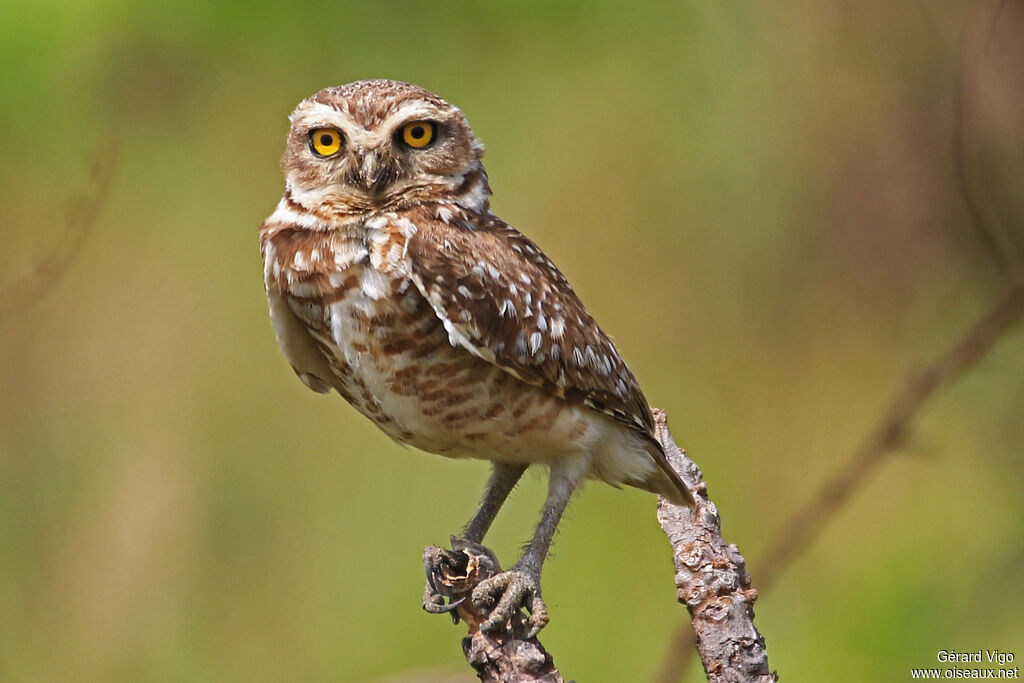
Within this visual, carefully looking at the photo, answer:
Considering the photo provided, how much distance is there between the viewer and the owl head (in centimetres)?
247

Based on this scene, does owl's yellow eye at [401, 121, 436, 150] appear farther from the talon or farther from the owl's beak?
the talon

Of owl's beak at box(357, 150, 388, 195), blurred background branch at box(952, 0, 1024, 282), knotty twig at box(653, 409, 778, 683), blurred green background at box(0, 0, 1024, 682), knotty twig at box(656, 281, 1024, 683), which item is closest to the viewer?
knotty twig at box(653, 409, 778, 683)

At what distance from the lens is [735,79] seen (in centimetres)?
449

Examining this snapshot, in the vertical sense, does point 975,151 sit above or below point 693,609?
above

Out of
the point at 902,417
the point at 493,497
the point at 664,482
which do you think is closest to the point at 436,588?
the point at 493,497

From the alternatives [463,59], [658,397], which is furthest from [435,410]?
[463,59]

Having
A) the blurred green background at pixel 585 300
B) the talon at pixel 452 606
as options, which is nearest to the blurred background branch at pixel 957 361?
the blurred green background at pixel 585 300

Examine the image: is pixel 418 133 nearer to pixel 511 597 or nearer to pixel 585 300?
pixel 511 597

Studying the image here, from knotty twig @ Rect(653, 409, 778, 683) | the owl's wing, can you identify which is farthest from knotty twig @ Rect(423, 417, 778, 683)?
the owl's wing

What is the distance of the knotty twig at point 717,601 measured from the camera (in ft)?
7.36

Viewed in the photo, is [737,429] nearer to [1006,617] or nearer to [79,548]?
[1006,617]

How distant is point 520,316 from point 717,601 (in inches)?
26.7

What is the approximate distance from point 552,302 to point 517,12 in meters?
2.31

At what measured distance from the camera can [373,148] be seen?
2.46 m
